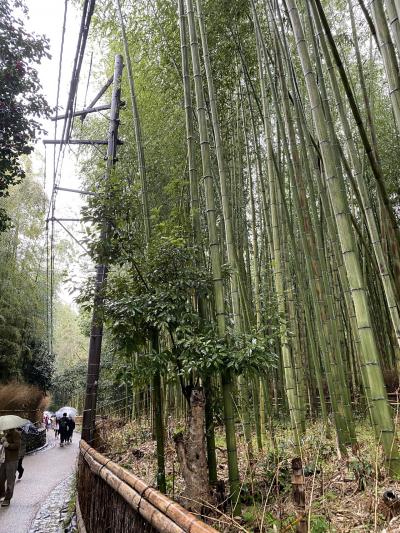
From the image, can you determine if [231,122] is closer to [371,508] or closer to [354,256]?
[354,256]

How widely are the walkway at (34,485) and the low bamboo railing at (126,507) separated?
1.56 meters

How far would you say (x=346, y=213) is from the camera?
83.7 inches

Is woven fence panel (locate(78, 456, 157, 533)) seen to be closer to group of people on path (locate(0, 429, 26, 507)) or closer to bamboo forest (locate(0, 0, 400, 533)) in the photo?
bamboo forest (locate(0, 0, 400, 533))

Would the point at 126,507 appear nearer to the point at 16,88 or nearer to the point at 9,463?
the point at 9,463

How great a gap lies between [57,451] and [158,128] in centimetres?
827

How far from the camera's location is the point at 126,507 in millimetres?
1767

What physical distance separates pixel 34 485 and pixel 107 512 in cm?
446

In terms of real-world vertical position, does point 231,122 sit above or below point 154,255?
above

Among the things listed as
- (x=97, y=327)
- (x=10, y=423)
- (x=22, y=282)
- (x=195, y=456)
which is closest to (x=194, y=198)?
(x=195, y=456)

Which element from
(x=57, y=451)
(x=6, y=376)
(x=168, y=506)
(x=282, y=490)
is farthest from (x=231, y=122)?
(x=57, y=451)

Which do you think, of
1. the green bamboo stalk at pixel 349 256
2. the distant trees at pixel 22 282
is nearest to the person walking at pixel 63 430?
the distant trees at pixel 22 282

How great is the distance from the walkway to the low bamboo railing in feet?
5.13

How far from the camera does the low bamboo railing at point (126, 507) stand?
124cm

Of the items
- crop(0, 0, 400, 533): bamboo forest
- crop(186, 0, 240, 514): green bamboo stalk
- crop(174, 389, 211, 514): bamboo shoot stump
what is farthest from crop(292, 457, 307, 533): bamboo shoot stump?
crop(174, 389, 211, 514): bamboo shoot stump
